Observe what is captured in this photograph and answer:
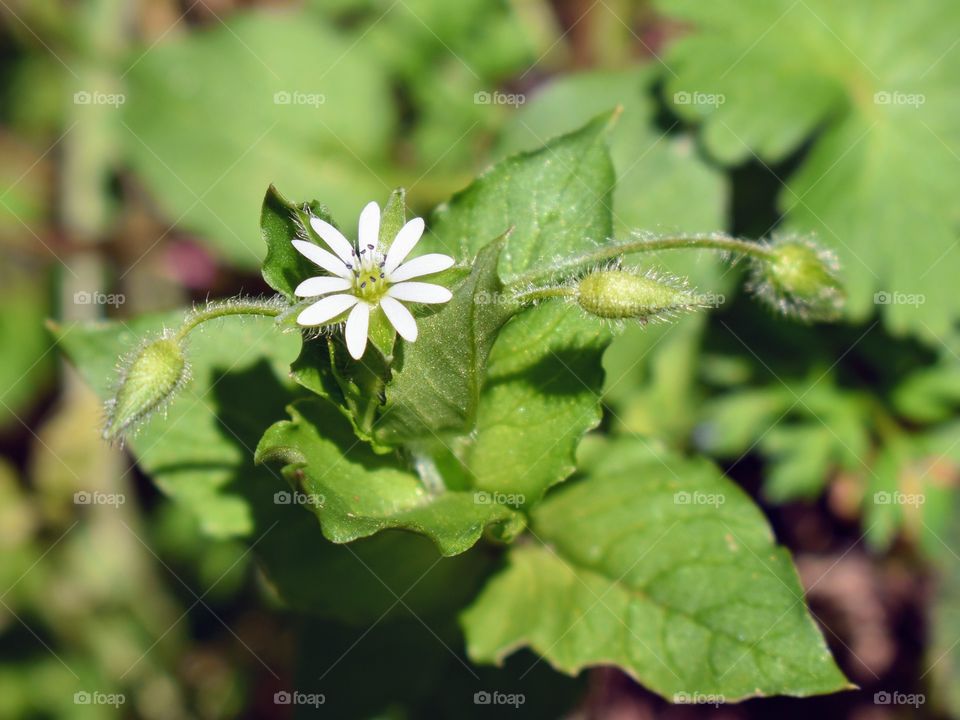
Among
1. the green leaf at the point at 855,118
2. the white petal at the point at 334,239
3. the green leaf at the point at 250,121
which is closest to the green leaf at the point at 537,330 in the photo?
the white petal at the point at 334,239

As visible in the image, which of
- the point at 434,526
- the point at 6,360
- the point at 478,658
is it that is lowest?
the point at 478,658

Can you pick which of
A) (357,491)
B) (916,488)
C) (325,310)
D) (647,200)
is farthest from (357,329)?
(916,488)

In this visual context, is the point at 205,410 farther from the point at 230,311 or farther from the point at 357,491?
the point at 230,311

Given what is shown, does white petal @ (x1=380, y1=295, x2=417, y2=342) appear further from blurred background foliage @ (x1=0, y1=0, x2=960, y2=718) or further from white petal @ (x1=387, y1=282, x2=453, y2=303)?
blurred background foliage @ (x1=0, y1=0, x2=960, y2=718)

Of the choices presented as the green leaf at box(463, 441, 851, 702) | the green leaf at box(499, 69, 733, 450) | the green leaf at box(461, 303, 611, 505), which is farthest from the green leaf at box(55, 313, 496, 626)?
the green leaf at box(499, 69, 733, 450)

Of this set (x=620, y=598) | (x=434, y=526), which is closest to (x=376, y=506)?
(x=434, y=526)

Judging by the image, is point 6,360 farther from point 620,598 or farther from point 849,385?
point 849,385
